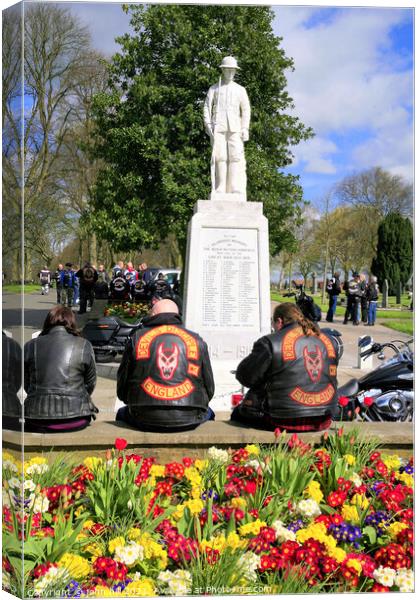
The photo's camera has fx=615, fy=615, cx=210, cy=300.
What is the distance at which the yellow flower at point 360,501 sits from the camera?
331cm

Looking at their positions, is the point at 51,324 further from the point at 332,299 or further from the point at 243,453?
the point at 332,299

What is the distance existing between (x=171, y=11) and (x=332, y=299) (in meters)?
10.8

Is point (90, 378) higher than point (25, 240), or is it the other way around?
point (25, 240)

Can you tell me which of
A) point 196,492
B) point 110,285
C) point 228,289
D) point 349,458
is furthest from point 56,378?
point 110,285

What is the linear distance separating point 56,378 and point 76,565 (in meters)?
1.40

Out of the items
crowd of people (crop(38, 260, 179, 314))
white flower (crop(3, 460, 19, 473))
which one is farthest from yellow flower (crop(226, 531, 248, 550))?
crowd of people (crop(38, 260, 179, 314))

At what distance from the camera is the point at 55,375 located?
396cm

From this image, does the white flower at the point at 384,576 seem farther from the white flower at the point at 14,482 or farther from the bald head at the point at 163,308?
the bald head at the point at 163,308

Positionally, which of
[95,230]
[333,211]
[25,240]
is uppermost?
[333,211]

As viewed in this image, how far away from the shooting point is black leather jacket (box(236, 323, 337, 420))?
4.04 metres

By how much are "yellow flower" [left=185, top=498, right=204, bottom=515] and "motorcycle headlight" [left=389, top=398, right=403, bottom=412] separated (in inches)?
98.1

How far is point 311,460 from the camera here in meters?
3.48

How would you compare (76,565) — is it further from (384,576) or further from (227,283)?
(227,283)

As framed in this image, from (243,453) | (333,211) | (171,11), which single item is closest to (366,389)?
(243,453)
